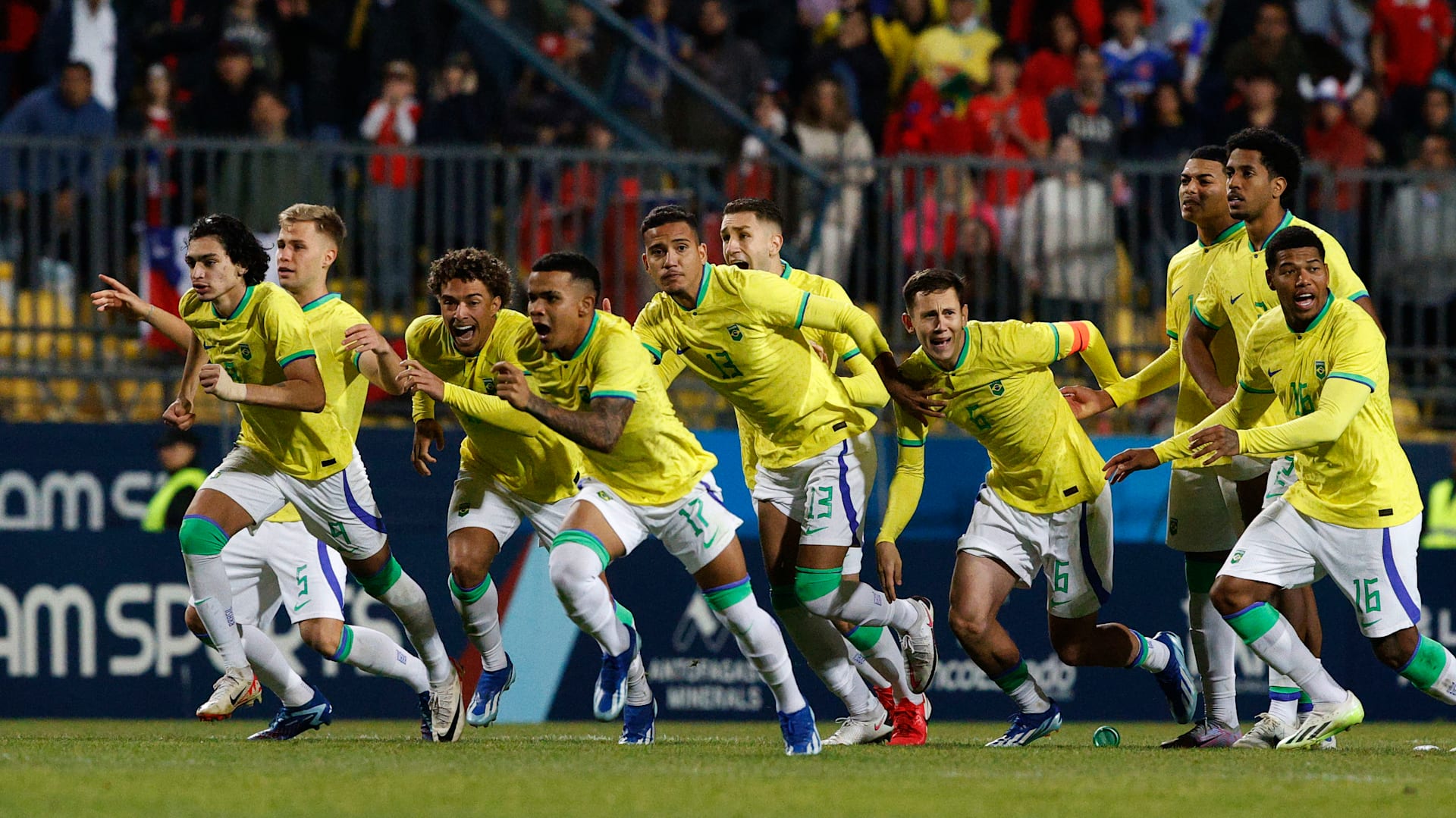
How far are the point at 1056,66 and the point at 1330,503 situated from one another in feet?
29.3

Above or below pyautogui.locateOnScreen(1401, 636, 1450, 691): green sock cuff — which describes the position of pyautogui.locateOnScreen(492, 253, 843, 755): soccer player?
above

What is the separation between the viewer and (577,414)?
837 centimetres

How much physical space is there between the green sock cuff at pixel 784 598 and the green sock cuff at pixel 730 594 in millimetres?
1021

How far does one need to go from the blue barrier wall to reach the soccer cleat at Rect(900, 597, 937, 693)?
286cm

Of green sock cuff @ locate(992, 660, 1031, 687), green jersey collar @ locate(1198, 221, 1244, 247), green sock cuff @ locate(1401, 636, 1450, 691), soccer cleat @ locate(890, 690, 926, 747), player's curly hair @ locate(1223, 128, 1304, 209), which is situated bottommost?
soccer cleat @ locate(890, 690, 926, 747)

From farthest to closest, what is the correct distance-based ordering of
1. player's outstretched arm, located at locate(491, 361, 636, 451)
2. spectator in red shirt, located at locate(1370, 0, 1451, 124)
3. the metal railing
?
spectator in red shirt, located at locate(1370, 0, 1451, 124)
the metal railing
player's outstretched arm, located at locate(491, 361, 636, 451)

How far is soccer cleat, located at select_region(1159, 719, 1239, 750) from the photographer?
381 inches

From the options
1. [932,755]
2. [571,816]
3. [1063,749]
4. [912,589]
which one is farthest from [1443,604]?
[571,816]

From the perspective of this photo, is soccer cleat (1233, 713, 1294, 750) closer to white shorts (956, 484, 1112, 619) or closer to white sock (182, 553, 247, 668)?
white shorts (956, 484, 1112, 619)

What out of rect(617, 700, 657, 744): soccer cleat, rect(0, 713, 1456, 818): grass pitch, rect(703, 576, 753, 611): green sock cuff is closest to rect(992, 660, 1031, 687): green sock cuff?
rect(0, 713, 1456, 818): grass pitch

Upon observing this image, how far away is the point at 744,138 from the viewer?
1526 cm

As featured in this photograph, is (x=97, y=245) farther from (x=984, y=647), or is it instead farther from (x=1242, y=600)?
(x=1242, y=600)

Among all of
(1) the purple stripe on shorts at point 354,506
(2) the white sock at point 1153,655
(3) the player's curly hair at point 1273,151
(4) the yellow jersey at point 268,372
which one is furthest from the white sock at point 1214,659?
(4) the yellow jersey at point 268,372

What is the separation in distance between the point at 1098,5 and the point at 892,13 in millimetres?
1926
